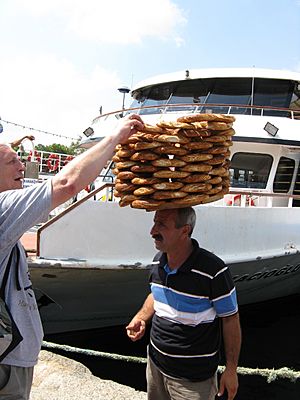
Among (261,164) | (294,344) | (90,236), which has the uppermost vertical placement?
(261,164)

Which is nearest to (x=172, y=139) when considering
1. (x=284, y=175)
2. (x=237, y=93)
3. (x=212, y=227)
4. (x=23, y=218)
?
(x=23, y=218)

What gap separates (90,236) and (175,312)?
266 cm

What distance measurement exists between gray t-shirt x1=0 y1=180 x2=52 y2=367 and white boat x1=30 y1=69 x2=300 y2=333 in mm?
2869

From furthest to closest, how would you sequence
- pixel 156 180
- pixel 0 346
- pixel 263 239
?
pixel 263 239 → pixel 156 180 → pixel 0 346

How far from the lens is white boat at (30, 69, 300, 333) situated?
15.5 ft

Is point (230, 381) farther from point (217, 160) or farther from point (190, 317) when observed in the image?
point (217, 160)

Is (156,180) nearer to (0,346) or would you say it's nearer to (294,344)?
(0,346)

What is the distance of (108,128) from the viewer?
7.52m

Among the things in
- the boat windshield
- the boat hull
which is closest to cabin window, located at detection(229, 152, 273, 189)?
the boat windshield

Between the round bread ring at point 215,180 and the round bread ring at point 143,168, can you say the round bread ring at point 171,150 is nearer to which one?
the round bread ring at point 143,168

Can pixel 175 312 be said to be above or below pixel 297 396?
above

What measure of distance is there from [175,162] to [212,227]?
3.30 m

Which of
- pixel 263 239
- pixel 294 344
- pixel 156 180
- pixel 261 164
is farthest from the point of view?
pixel 261 164

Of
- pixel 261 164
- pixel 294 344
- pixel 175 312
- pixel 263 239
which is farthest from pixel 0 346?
pixel 261 164
